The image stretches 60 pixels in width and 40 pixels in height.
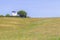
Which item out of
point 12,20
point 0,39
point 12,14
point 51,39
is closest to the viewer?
point 51,39

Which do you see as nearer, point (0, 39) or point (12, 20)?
point (0, 39)

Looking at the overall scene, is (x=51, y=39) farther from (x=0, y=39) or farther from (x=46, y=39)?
(x=0, y=39)

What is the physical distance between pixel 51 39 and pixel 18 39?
279 centimetres

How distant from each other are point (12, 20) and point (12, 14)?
14548mm

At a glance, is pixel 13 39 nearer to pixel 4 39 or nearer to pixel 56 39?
pixel 4 39

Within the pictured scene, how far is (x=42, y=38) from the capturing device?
15945 mm

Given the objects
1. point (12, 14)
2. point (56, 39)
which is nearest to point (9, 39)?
point (56, 39)

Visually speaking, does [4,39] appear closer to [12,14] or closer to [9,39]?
[9,39]

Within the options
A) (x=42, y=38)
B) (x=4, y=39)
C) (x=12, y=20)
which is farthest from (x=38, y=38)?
(x=12, y=20)

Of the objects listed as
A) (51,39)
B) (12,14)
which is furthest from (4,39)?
(12,14)

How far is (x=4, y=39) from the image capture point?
53.6ft

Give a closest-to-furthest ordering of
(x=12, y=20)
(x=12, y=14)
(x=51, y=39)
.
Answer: (x=51, y=39) → (x=12, y=20) → (x=12, y=14)

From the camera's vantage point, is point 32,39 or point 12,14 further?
point 12,14

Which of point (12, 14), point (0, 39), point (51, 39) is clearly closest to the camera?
point (51, 39)
